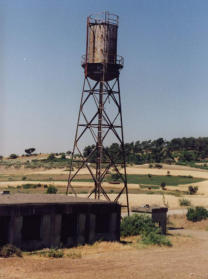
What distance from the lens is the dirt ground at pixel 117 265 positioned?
18000mm

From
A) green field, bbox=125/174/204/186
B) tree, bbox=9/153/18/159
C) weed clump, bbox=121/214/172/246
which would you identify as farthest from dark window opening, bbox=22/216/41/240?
tree, bbox=9/153/18/159

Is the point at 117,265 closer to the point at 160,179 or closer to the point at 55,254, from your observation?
the point at 55,254

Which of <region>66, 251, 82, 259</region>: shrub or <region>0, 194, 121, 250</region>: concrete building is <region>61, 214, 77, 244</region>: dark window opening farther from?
<region>66, 251, 82, 259</region>: shrub

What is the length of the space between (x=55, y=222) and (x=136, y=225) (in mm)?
9211

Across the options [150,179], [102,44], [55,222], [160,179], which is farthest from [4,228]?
[160,179]

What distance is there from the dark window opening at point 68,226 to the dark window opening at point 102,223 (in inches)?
81.1

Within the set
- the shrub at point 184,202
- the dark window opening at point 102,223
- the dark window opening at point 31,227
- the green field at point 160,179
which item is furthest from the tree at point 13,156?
the dark window opening at point 31,227

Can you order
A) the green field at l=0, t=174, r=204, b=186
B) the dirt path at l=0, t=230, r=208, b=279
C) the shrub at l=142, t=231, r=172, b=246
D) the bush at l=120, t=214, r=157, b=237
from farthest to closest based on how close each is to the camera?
1. the green field at l=0, t=174, r=204, b=186
2. the bush at l=120, t=214, r=157, b=237
3. the shrub at l=142, t=231, r=172, b=246
4. the dirt path at l=0, t=230, r=208, b=279

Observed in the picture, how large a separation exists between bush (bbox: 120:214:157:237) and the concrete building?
344cm

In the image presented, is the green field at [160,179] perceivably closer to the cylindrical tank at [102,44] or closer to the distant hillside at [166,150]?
the distant hillside at [166,150]

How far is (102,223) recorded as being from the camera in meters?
28.0

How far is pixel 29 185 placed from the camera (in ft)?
235

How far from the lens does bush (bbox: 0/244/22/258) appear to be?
68.3 feet

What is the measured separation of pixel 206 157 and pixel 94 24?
122 meters
